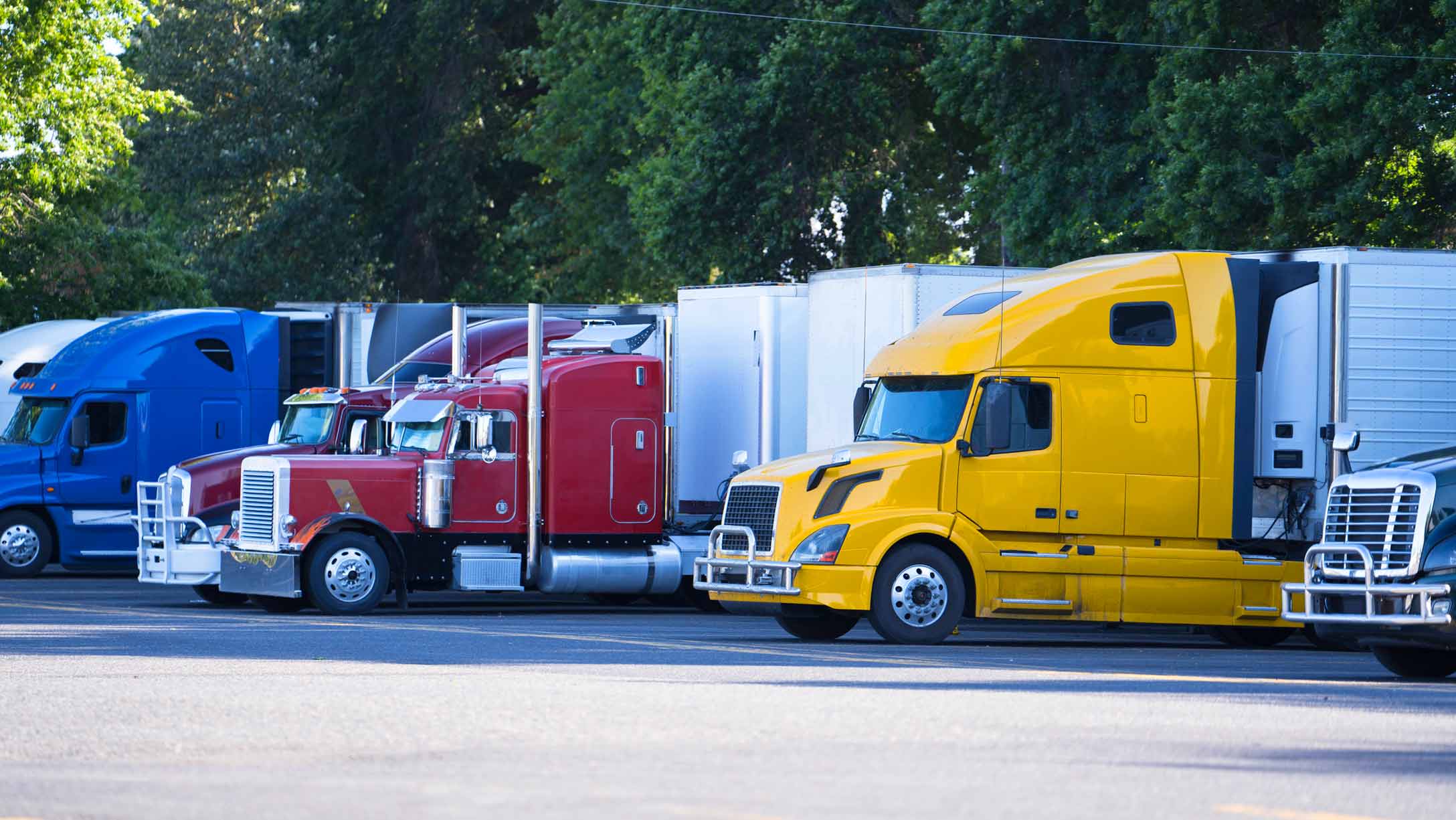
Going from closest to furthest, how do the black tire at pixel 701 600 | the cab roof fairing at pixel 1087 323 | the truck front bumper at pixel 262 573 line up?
the cab roof fairing at pixel 1087 323, the truck front bumper at pixel 262 573, the black tire at pixel 701 600

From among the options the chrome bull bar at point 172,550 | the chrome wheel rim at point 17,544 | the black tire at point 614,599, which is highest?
the chrome bull bar at point 172,550

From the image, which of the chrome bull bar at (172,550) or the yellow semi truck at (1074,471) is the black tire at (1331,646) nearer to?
the yellow semi truck at (1074,471)

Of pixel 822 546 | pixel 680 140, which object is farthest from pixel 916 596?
pixel 680 140

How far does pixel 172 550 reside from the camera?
80.6 ft

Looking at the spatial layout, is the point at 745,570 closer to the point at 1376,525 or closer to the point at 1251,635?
the point at 1251,635

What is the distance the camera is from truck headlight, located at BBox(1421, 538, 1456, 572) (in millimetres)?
16000

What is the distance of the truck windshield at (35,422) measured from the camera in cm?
3098

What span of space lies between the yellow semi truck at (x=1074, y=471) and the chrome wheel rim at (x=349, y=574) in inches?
182

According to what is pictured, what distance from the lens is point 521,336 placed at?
27.8 meters

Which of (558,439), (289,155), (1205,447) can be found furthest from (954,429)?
(289,155)

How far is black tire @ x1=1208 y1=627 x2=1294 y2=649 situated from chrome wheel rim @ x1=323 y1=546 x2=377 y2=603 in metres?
8.48

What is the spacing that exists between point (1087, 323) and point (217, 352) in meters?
15.1

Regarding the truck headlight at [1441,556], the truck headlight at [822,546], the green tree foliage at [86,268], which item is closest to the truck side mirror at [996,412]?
the truck headlight at [822,546]

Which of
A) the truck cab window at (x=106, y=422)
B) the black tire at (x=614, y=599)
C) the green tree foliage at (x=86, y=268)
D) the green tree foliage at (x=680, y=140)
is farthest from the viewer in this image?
the green tree foliage at (x=86, y=268)
